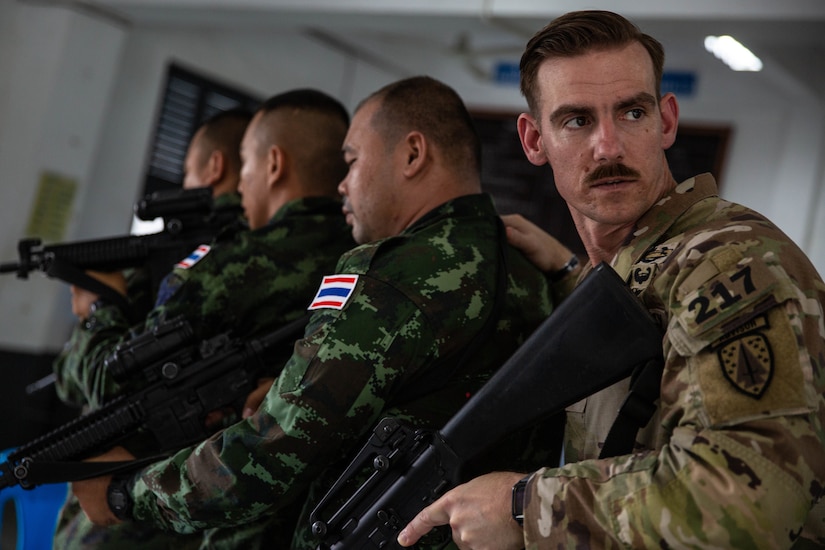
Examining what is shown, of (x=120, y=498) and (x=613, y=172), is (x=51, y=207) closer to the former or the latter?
(x=120, y=498)

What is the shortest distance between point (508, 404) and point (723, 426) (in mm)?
311

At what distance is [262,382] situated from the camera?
6.53ft

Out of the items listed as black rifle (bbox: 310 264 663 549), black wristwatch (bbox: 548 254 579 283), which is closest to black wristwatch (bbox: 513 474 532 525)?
black rifle (bbox: 310 264 663 549)

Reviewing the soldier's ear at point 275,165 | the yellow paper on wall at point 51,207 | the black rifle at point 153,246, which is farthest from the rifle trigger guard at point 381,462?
the yellow paper on wall at point 51,207

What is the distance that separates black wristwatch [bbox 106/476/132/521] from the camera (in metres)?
1.85

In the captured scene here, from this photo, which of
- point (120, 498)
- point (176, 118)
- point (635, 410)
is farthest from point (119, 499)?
point (176, 118)

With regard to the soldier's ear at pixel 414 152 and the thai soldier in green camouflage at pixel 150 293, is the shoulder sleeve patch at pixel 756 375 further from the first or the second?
the thai soldier in green camouflage at pixel 150 293

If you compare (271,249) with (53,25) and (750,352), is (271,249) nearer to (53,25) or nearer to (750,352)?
Result: (750,352)

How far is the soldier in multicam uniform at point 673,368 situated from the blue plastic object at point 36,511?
64.6 inches

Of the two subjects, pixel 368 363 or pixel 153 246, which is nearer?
pixel 368 363

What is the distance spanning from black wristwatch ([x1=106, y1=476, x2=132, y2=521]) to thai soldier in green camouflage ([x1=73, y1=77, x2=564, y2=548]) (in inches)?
1.3

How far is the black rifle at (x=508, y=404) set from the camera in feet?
3.74

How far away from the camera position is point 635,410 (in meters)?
1.15

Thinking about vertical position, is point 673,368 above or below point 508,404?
above
